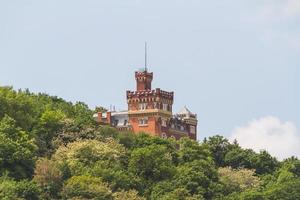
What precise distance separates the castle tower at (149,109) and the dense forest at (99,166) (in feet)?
75.9

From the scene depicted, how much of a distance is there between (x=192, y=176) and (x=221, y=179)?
8.01 m

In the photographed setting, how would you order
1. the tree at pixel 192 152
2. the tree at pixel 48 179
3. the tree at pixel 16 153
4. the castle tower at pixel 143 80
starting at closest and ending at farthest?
the tree at pixel 48 179, the tree at pixel 16 153, the tree at pixel 192 152, the castle tower at pixel 143 80

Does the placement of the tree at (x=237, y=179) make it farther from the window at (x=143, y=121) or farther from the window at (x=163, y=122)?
the window at (x=143, y=121)

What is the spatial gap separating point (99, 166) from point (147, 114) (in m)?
44.2

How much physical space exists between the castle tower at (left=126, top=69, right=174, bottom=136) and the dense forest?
75.9 feet

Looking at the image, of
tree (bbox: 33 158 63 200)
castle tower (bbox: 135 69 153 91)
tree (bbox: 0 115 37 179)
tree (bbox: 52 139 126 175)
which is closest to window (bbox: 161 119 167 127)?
castle tower (bbox: 135 69 153 91)

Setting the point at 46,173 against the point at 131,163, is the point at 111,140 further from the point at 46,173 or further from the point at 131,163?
the point at 46,173

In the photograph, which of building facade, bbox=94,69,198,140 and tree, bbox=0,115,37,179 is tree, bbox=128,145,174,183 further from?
building facade, bbox=94,69,198,140

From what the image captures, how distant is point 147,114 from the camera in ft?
429

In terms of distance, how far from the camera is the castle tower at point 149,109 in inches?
5103

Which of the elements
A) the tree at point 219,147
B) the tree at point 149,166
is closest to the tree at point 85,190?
the tree at point 149,166

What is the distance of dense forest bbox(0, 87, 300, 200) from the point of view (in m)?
81.6

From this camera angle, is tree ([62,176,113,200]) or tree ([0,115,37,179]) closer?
tree ([62,176,113,200])

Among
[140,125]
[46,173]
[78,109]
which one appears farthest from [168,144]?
[140,125]
